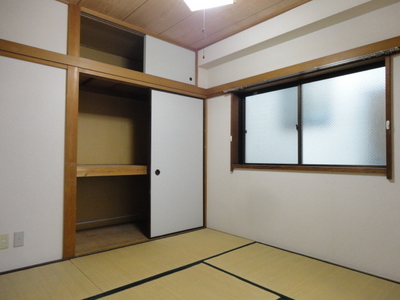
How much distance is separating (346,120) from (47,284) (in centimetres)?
292

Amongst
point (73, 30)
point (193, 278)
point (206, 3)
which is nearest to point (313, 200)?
point (193, 278)

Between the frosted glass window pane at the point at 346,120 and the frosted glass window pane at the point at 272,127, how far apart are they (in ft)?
0.52

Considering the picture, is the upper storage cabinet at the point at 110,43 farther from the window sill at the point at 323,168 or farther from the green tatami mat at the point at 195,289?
the green tatami mat at the point at 195,289

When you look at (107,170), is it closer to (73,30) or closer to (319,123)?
(73,30)

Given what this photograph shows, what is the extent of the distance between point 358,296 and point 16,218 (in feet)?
9.08

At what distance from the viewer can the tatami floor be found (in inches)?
70.9

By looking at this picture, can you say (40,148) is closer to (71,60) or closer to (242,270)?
(71,60)

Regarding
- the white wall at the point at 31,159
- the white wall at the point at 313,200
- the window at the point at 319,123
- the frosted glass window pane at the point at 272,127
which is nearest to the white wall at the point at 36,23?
the white wall at the point at 31,159

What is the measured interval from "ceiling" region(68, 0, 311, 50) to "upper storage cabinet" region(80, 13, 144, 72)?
0.52ft

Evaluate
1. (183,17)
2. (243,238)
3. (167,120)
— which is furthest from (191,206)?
(183,17)

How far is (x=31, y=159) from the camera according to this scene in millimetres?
2254

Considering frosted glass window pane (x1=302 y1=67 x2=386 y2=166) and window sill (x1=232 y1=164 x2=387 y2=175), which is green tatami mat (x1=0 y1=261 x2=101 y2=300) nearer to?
window sill (x1=232 y1=164 x2=387 y2=175)

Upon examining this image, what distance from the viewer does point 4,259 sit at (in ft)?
6.93

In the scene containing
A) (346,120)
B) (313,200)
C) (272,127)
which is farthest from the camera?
(272,127)
